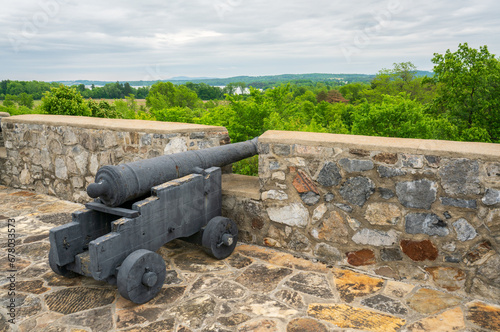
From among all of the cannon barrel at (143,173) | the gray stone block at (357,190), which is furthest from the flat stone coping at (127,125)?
the gray stone block at (357,190)

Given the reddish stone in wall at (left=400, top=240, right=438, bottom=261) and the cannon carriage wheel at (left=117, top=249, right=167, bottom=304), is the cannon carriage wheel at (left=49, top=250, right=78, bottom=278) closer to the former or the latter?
the cannon carriage wheel at (left=117, top=249, right=167, bottom=304)

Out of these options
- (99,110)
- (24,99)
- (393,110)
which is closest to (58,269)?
(99,110)

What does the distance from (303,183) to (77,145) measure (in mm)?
3378

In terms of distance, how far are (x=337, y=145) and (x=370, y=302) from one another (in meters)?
1.31

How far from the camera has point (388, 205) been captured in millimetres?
3229

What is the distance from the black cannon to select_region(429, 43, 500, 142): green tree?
1477cm

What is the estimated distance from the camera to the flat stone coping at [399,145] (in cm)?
290

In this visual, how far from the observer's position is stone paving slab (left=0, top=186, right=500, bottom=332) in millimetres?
2637

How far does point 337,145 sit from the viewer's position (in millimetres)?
3359

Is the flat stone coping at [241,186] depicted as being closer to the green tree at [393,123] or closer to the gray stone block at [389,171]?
the gray stone block at [389,171]

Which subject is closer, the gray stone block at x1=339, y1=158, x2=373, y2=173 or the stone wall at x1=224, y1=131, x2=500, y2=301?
the stone wall at x1=224, y1=131, x2=500, y2=301

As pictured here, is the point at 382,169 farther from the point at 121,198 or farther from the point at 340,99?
the point at 340,99

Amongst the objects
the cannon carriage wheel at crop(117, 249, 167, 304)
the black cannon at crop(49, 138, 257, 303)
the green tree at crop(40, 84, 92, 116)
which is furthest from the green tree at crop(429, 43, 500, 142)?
the cannon carriage wheel at crop(117, 249, 167, 304)

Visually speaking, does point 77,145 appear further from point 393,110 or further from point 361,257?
point 393,110
